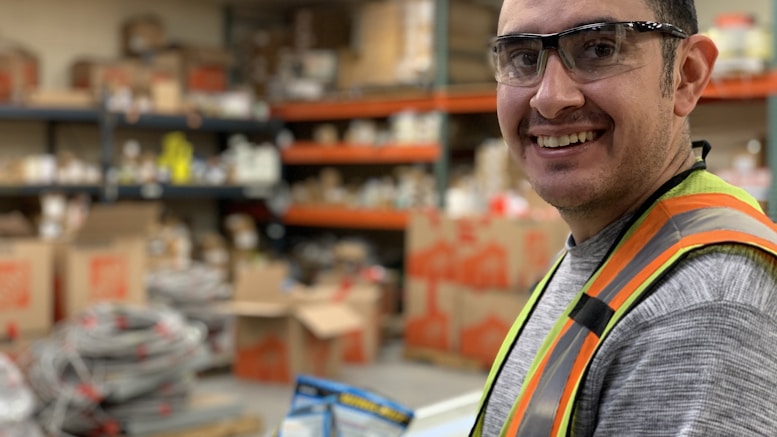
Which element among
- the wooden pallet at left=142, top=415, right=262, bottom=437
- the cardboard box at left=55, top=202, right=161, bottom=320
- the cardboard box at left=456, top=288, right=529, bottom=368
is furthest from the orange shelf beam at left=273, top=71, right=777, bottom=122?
the wooden pallet at left=142, top=415, right=262, bottom=437

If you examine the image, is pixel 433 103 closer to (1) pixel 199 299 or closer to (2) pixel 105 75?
(1) pixel 199 299

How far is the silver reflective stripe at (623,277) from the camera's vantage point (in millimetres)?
836

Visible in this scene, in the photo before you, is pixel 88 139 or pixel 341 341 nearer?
pixel 341 341

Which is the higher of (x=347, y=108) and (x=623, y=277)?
(x=347, y=108)

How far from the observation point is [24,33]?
23.7 feet

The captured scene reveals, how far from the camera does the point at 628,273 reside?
34.1 inches

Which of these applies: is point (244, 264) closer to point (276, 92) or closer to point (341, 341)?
point (276, 92)

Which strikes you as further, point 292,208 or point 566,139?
point 292,208

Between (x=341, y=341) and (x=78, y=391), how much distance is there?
6.08 feet

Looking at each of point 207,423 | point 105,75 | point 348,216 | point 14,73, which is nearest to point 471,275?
point 207,423

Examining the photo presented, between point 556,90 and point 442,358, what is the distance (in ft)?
15.3

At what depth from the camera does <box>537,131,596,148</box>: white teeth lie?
95 centimetres

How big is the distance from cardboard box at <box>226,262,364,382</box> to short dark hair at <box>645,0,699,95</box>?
151 inches

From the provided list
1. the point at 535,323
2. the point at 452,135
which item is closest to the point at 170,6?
the point at 452,135
